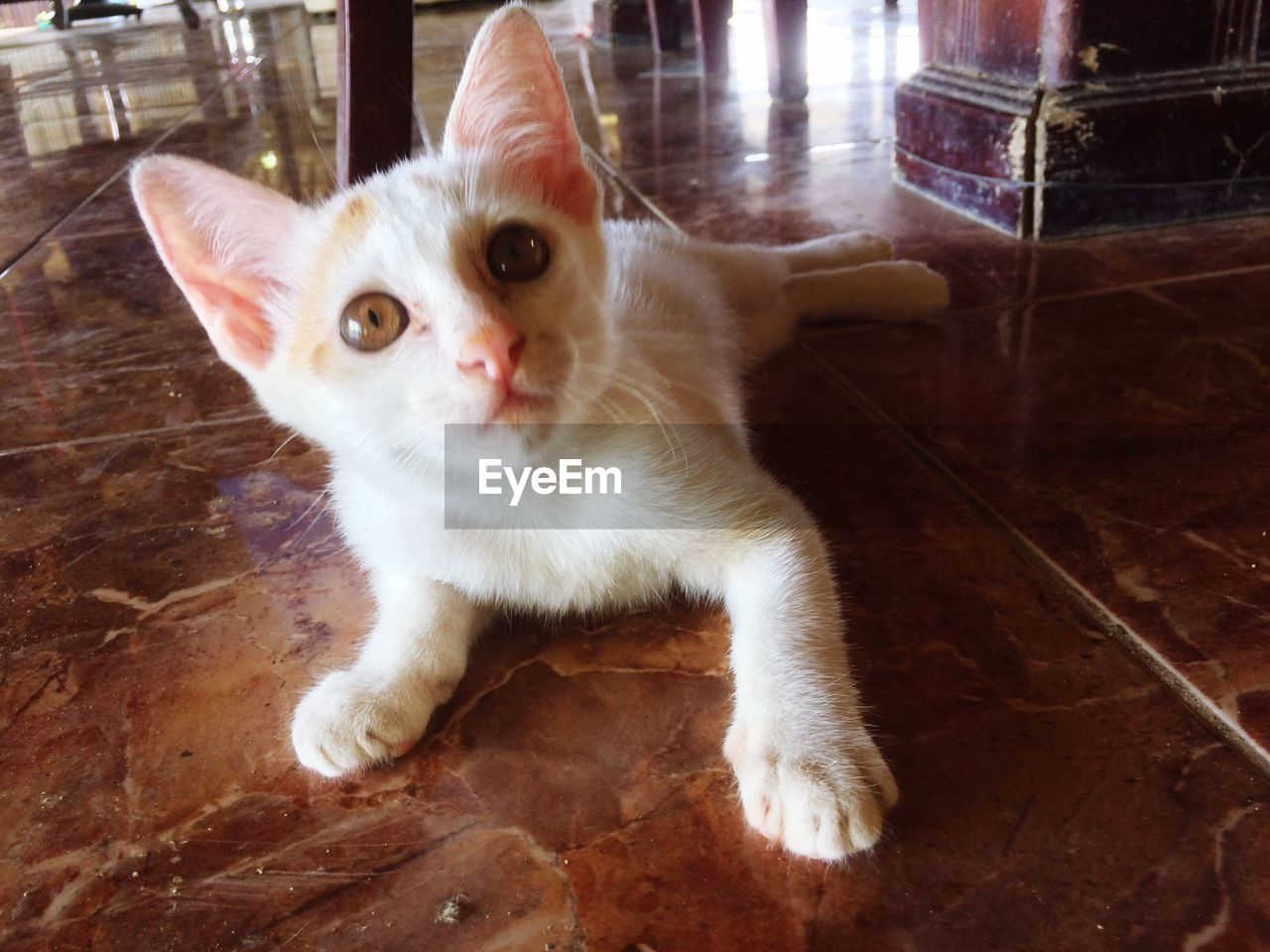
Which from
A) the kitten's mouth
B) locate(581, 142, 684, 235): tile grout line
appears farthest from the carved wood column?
the kitten's mouth

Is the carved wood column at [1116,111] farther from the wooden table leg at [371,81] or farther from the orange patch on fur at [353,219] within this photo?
the orange patch on fur at [353,219]

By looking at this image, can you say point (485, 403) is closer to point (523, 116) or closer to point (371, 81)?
point (523, 116)

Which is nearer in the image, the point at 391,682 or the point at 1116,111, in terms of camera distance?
the point at 391,682

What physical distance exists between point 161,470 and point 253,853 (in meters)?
0.81

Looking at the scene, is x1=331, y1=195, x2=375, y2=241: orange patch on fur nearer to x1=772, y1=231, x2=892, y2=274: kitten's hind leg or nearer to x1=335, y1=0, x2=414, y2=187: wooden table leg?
x1=335, y1=0, x2=414, y2=187: wooden table leg

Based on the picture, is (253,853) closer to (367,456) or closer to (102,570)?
(367,456)

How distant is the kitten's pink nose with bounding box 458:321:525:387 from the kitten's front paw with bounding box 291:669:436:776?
31 cm

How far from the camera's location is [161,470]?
57.0 inches

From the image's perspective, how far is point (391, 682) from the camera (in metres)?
0.94

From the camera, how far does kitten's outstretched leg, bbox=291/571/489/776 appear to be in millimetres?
886

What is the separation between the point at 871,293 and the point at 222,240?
105 centimetres

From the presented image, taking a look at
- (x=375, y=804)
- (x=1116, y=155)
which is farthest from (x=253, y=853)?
(x=1116, y=155)

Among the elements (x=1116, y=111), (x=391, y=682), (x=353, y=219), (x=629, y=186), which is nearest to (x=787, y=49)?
(x=629, y=186)

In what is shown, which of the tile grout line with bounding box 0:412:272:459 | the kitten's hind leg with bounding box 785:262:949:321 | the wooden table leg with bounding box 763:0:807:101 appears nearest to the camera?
the tile grout line with bounding box 0:412:272:459
